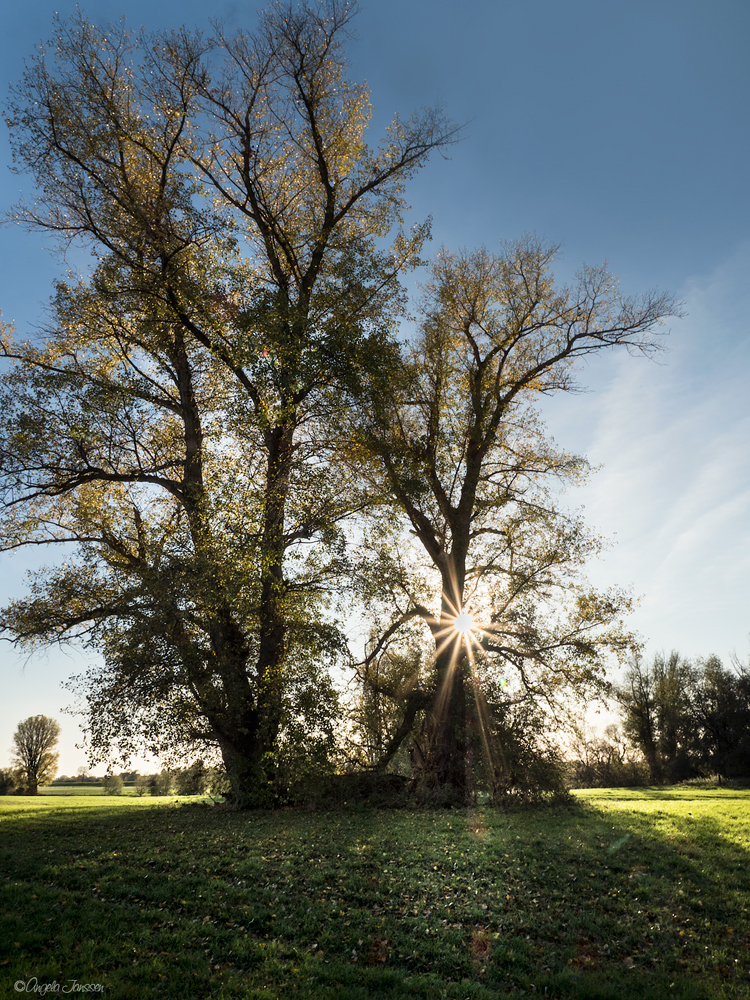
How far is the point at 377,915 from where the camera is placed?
771 cm

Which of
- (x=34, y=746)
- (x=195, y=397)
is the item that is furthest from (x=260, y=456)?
(x=34, y=746)

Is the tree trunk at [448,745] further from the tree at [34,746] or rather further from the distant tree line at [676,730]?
the tree at [34,746]

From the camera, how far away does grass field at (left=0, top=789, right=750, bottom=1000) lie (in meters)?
5.92

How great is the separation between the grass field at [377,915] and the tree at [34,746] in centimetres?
3755

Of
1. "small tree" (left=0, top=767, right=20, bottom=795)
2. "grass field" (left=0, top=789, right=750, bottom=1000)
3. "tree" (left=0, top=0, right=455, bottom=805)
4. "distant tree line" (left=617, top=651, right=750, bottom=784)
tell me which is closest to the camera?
"grass field" (left=0, top=789, right=750, bottom=1000)

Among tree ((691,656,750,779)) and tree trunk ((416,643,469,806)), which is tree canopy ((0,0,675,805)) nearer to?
tree trunk ((416,643,469,806))

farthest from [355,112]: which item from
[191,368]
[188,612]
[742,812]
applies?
[742,812]

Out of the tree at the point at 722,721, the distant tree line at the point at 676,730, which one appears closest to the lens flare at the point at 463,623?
the distant tree line at the point at 676,730

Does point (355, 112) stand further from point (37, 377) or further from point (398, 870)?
point (398, 870)

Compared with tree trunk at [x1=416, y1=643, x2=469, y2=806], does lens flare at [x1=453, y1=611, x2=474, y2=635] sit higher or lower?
higher

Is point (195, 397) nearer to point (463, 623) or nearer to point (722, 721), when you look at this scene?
point (463, 623)

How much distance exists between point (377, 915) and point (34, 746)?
46.3m

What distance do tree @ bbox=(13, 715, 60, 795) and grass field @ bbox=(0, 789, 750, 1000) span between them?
3755 cm

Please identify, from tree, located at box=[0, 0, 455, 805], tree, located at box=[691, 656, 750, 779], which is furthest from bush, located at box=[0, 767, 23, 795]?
tree, located at box=[691, 656, 750, 779]
